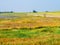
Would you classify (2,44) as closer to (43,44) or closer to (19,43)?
(19,43)

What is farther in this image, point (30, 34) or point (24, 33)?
point (24, 33)

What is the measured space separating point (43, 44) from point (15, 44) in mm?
2551

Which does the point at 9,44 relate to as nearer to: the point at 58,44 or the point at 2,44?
the point at 2,44

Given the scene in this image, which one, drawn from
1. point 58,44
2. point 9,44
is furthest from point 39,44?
point 9,44

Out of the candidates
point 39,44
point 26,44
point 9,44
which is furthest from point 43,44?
point 9,44

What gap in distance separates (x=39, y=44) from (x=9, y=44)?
2.64m

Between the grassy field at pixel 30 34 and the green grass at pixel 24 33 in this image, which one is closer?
the grassy field at pixel 30 34

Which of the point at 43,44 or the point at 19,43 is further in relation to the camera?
the point at 19,43

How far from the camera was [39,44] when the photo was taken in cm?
1705

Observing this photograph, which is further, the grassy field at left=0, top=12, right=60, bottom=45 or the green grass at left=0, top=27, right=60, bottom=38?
the green grass at left=0, top=27, right=60, bottom=38

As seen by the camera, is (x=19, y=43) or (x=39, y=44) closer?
(x=39, y=44)

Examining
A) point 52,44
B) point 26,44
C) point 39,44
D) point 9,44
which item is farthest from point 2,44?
point 52,44

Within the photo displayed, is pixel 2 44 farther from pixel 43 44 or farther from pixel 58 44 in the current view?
pixel 58 44

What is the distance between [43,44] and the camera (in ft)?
55.5
